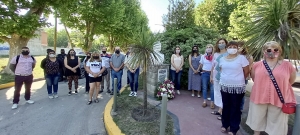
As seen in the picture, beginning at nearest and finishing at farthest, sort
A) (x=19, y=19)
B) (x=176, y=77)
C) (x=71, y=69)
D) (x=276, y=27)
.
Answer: (x=276, y=27)
(x=176, y=77)
(x=71, y=69)
(x=19, y=19)

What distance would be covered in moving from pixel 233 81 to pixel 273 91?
1.99ft

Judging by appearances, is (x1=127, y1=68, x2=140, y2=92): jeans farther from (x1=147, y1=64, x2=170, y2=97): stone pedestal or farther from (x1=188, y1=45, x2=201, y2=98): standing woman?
(x1=188, y1=45, x2=201, y2=98): standing woman

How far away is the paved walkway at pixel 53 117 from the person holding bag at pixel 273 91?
9.93 ft

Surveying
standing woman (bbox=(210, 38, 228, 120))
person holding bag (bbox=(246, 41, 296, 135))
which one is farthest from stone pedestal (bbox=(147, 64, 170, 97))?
person holding bag (bbox=(246, 41, 296, 135))

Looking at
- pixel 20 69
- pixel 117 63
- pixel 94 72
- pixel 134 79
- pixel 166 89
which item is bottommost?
pixel 166 89

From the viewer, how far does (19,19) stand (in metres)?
8.00

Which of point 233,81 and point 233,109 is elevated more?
point 233,81

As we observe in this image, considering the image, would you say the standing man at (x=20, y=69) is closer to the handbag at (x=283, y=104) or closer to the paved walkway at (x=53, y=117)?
the paved walkway at (x=53, y=117)

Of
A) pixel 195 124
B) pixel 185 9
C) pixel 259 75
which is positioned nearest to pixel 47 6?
pixel 185 9

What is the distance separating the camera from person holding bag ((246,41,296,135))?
2.50 meters

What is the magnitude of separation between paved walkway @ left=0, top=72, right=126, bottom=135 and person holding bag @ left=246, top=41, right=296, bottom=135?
303 cm

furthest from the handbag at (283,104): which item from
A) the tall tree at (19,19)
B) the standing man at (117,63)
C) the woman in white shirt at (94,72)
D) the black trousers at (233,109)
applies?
the tall tree at (19,19)

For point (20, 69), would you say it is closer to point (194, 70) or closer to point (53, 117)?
point (53, 117)

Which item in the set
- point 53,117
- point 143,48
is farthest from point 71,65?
point 143,48
